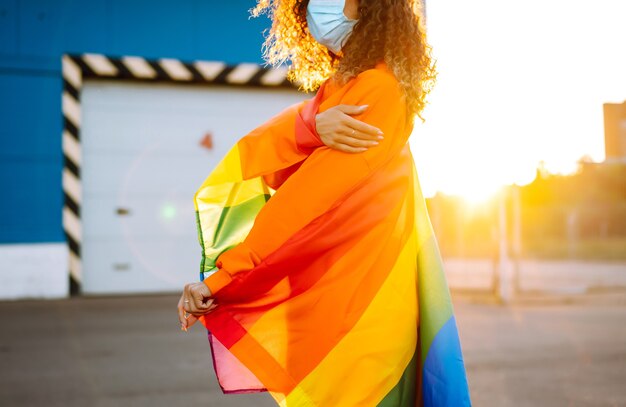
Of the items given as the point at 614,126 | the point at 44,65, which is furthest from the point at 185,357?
the point at 614,126

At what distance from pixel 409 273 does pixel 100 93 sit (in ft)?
30.5

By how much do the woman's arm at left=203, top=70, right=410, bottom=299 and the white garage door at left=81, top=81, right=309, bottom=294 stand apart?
8.77 metres

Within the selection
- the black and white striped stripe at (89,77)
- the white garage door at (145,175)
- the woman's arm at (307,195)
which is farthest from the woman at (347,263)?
the white garage door at (145,175)

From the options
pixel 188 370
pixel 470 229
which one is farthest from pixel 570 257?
pixel 188 370

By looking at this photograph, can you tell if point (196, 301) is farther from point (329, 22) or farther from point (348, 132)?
point (329, 22)

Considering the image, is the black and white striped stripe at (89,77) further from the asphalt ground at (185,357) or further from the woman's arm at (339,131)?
the woman's arm at (339,131)

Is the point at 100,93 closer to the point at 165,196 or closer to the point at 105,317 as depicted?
the point at 165,196

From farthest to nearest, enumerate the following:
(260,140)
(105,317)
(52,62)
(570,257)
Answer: (570,257) → (52,62) → (105,317) → (260,140)

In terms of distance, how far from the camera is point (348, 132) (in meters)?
1.85

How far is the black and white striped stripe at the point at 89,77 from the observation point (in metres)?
9.98

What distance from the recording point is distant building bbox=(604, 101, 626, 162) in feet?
147

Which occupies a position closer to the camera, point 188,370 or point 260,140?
point 260,140

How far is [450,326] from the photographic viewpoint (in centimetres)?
196

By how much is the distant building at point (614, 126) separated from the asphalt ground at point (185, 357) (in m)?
39.4
